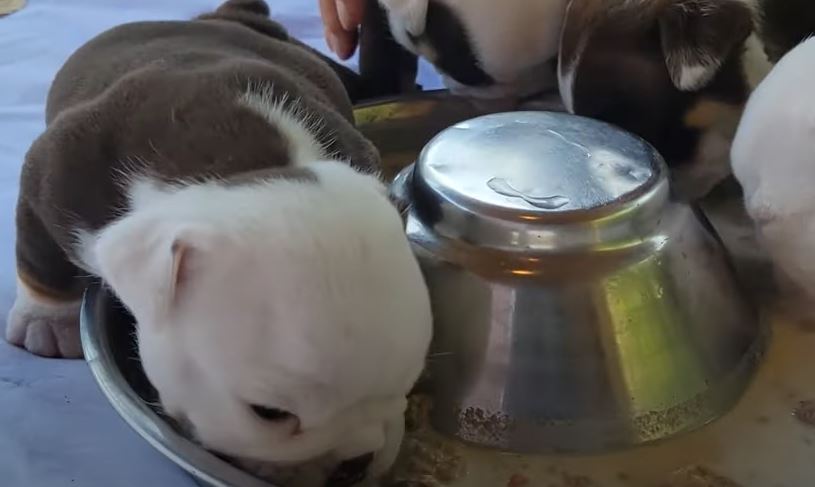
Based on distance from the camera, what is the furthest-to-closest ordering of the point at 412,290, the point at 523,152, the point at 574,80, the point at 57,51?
1. the point at 57,51
2. the point at 574,80
3. the point at 523,152
4. the point at 412,290

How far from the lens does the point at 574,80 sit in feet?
3.90

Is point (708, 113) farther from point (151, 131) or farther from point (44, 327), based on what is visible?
point (44, 327)

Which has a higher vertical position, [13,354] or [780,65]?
[780,65]

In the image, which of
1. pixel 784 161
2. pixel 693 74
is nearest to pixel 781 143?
pixel 784 161

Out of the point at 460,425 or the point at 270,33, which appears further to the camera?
the point at 270,33

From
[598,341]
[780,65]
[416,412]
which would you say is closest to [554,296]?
[598,341]

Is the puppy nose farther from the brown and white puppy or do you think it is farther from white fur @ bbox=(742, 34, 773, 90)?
white fur @ bbox=(742, 34, 773, 90)

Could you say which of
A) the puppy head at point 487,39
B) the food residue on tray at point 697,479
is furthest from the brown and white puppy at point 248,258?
the puppy head at point 487,39

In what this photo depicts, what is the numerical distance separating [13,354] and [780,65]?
0.82 m

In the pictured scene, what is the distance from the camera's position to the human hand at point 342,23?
1473 mm

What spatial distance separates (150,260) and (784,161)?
0.57 metres

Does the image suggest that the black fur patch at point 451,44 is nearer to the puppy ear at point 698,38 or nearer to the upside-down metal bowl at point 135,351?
the upside-down metal bowl at point 135,351

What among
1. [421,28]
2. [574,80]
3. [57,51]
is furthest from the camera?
[57,51]

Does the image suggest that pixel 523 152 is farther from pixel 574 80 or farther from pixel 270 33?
pixel 270 33
